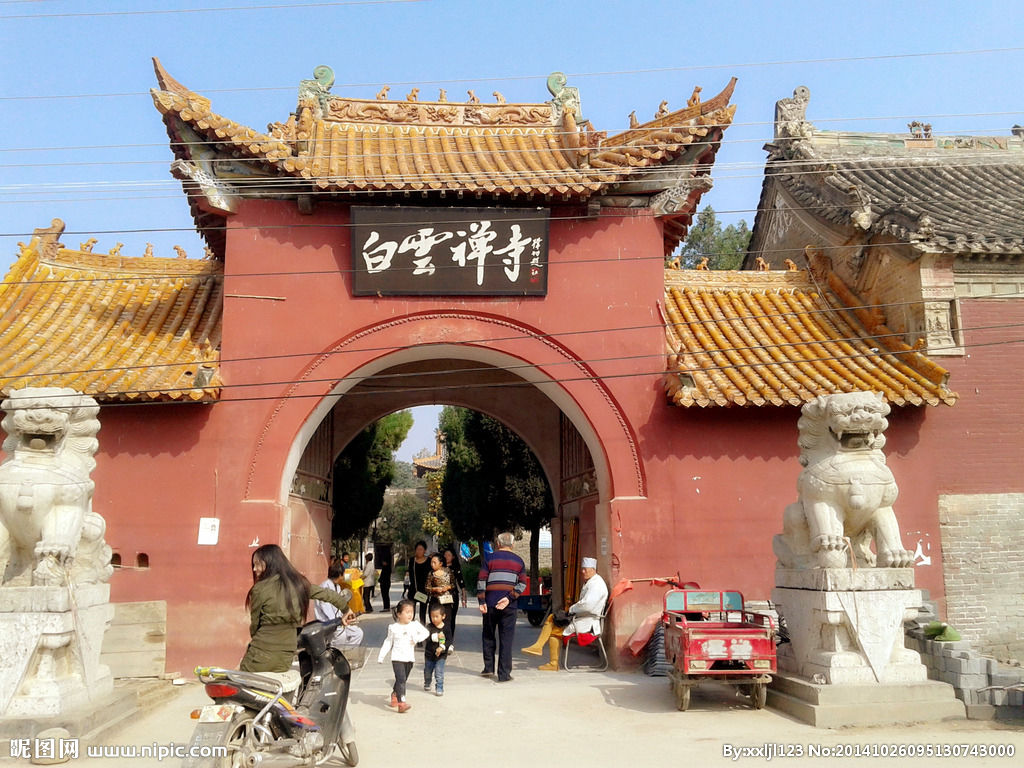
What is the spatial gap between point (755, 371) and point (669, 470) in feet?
4.83

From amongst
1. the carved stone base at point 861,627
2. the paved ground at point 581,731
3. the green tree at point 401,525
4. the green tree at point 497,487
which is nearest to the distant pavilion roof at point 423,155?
the carved stone base at point 861,627

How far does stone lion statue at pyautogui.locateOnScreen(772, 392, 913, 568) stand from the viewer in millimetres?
6992

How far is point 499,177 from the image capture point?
966 centimetres

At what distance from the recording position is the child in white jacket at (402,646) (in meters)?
7.20

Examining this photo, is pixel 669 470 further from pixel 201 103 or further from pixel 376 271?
pixel 201 103

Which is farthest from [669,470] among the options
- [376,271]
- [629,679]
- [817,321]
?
[376,271]

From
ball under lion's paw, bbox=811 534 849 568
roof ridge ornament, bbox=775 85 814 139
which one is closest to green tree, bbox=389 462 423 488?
roof ridge ornament, bbox=775 85 814 139

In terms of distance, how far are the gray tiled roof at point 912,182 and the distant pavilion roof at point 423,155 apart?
2.08 meters

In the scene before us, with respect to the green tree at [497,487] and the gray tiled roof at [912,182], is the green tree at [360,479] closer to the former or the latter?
the green tree at [497,487]

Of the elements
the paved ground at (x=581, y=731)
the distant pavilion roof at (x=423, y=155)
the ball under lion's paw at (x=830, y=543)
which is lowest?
the paved ground at (x=581, y=731)

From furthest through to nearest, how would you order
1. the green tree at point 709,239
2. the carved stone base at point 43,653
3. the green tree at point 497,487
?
the green tree at point 709,239
the green tree at point 497,487
the carved stone base at point 43,653

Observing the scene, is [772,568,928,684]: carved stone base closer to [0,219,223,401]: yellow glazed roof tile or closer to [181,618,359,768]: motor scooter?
[181,618,359,768]: motor scooter

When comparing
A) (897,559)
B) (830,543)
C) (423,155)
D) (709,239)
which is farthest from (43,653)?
(709,239)

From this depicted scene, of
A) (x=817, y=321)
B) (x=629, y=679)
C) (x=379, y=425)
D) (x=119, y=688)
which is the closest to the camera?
(x=119, y=688)
